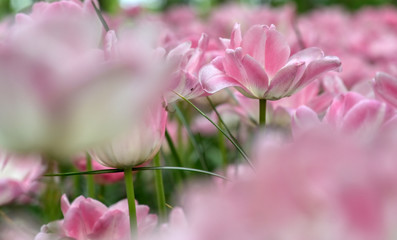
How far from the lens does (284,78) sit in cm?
38

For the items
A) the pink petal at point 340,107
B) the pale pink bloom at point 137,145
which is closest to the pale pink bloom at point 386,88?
the pink petal at point 340,107

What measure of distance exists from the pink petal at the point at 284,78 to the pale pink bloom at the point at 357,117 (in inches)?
1.8

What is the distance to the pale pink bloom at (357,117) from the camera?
12.6 inches

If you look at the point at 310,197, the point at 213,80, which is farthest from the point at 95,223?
the point at 310,197

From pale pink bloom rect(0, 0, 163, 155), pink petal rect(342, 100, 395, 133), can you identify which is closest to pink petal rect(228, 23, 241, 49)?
pink petal rect(342, 100, 395, 133)

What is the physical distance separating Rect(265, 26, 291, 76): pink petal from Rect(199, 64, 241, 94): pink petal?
0.03 meters

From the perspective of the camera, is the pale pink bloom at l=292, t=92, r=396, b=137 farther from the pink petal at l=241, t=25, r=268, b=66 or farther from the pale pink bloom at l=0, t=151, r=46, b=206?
the pale pink bloom at l=0, t=151, r=46, b=206

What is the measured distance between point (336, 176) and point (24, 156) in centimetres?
10

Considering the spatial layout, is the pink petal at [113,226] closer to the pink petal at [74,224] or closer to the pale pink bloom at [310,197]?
the pink petal at [74,224]

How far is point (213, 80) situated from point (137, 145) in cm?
8

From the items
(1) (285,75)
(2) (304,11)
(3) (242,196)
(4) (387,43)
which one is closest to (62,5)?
(1) (285,75)

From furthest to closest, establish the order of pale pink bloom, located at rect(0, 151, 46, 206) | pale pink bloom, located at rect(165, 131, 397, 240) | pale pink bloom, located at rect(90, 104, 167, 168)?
1. pale pink bloom, located at rect(0, 151, 46, 206)
2. pale pink bloom, located at rect(90, 104, 167, 168)
3. pale pink bloom, located at rect(165, 131, 397, 240)

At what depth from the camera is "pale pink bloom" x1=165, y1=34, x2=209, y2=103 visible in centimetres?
35

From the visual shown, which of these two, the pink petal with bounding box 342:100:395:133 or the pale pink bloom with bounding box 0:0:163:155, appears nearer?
the pale pink bloom with bounding box 0:0:163:155
